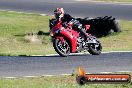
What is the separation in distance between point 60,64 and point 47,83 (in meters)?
2.96

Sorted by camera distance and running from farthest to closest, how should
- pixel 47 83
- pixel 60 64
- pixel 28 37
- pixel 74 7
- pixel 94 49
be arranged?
pixel 74 7, pixel 28 37, pixel 94 49, pixel 60 64, pixel 47 83

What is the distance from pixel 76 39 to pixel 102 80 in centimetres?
728

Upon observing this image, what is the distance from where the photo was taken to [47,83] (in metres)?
12.6

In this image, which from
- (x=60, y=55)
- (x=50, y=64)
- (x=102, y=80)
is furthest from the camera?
(x=60, y=55)

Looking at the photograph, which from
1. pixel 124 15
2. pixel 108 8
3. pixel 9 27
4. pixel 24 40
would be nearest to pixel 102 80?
pixel 24 40

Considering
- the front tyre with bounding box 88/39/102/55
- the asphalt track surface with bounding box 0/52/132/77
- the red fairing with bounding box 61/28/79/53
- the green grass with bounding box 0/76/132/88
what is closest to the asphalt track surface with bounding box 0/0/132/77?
the asphalt track surface with bounding box 0/52/132/77

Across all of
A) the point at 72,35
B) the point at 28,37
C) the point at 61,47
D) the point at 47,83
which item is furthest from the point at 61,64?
the point at 28,37

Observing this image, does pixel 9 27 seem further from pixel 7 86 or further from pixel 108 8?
pixel 7 86

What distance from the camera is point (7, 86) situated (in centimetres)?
1199

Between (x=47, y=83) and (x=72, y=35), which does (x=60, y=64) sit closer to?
(x=72, y=35)

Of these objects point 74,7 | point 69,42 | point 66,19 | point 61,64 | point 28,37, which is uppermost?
point 66,19

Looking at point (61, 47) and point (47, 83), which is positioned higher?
point (47, 83)

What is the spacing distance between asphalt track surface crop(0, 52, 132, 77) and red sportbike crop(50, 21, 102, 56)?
0.72 feet

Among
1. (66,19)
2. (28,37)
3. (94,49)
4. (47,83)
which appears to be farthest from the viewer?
(28,37)
